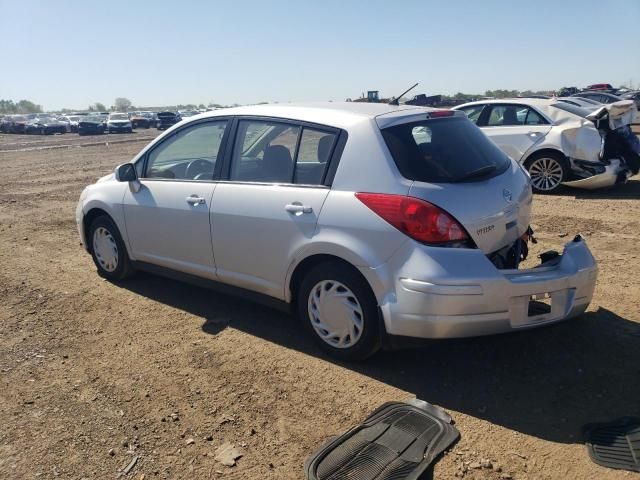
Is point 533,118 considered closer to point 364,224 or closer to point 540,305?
point 540,305

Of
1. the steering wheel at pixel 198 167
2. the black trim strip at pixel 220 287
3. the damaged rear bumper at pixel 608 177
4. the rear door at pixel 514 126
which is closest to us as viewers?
the black trim strip at pixel 220 287

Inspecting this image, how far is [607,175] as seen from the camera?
28.9 feet

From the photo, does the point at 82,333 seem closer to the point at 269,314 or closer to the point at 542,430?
the point at 269,314

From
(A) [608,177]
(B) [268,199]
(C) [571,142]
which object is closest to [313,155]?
(B) [268,199]

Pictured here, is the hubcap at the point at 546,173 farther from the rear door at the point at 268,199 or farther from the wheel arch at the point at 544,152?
the rear door at the point at 268,199

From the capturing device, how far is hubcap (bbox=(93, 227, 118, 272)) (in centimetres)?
549

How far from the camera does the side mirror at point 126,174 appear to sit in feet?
16.4

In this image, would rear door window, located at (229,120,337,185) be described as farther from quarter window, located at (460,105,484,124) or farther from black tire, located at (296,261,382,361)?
quarter window, located at (460,105,484,124)

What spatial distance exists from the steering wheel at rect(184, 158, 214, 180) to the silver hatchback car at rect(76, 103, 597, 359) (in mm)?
19

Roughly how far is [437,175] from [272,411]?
1.76 m

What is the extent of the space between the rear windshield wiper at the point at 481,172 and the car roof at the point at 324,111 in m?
0.65

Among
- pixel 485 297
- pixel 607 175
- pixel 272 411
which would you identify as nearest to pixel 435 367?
pixel 485 297

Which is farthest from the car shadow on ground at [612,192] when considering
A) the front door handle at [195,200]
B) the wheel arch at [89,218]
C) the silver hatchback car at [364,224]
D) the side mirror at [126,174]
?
the wheel arch at [89,218]

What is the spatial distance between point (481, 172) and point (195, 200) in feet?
7.22
